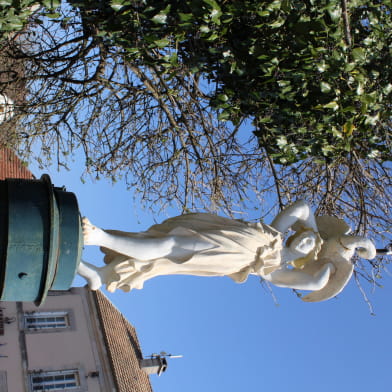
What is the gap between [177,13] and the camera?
523cm

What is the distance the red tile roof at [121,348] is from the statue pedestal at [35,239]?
1159 centimetres

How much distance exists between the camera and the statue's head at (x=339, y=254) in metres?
5.39

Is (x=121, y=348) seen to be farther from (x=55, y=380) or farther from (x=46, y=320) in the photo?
(x=46, y=320)

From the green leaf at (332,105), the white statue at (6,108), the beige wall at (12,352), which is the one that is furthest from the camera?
the beige wall at (12,352)

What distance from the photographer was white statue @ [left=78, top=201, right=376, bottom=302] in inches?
179

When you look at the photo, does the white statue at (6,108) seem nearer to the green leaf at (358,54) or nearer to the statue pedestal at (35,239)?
the statue pedestal at (35,239)

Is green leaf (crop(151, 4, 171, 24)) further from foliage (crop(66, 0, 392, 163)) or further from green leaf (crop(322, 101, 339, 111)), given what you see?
green leaf (crop(322, 101, 339, 111))

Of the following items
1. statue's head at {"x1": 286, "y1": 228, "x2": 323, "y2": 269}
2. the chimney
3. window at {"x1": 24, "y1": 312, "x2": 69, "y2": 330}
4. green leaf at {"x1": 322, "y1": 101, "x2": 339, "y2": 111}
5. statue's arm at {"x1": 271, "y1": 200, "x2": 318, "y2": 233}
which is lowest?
statue's head at {"x1": 286, "y1": 228, "x2": 323, "y2": 269}

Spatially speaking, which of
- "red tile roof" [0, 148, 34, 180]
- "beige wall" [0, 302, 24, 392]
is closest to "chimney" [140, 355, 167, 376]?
"beige wall" [0, 302, 24, 392]

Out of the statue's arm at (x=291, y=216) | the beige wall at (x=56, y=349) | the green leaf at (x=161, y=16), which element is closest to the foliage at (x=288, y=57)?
the green leaf at (x=161, y=16)

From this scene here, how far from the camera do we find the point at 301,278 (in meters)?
5.38

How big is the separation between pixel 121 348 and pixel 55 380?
2.24 metres

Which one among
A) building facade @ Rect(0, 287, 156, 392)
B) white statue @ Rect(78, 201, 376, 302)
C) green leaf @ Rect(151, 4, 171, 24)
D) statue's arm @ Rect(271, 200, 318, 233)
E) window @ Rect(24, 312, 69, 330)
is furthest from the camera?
window @ Rect(24, 312, 69, 330)

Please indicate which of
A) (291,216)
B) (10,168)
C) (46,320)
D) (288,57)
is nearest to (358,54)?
(288,57)
